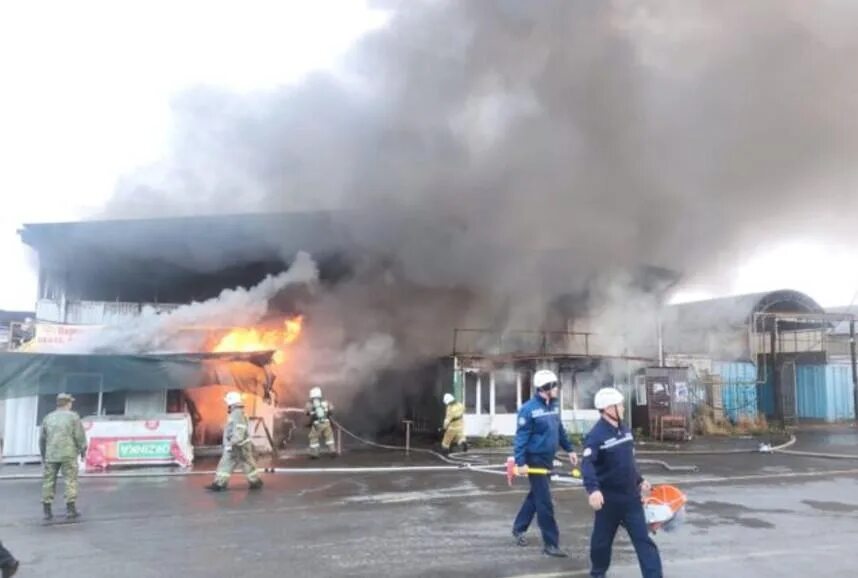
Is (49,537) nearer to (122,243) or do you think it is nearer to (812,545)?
(812,545)

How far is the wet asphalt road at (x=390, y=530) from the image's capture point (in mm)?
5527

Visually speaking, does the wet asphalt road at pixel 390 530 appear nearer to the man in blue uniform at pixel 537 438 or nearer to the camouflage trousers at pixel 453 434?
the man in blue uniform at pixel 537 438

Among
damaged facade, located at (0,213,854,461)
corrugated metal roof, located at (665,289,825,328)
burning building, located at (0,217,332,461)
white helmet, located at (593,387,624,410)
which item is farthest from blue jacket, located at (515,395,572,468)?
corrugated metal roof, located at (665,289,825,328)

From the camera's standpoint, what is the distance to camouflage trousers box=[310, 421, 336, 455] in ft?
46.8

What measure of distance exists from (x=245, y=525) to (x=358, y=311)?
40.2 ft

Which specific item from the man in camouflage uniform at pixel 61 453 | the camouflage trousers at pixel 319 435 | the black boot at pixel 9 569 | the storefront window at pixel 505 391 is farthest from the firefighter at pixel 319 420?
the black boot at pixel 9 569

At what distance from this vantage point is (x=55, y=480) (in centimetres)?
795

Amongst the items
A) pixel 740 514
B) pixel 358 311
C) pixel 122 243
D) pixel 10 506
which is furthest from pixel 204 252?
pixel 740 514

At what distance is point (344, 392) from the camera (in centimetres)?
1927

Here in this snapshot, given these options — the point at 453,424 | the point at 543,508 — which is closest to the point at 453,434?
the point at 453,424

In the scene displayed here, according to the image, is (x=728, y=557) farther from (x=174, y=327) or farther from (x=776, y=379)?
(x=776, y=379)

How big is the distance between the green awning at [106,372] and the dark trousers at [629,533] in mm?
10737

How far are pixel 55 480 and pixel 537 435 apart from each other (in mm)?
5458

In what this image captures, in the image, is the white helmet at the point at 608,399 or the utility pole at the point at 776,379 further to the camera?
the utility pole at the point at 776,379
